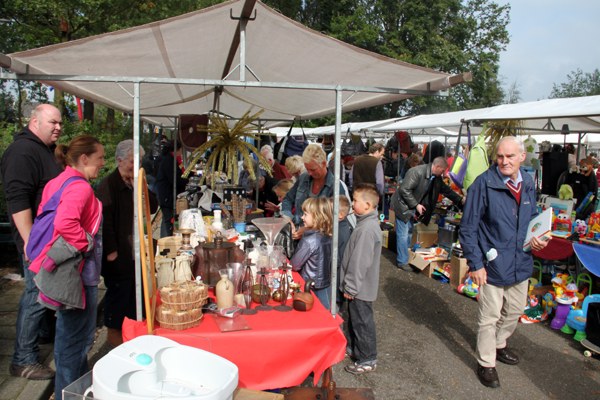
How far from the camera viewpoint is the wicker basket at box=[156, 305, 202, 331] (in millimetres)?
2301

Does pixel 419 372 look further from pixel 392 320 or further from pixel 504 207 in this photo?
pixel 504 207

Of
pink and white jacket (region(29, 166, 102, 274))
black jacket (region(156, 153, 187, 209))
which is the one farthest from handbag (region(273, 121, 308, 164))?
pink and white jacket (region(29, 166, 102, 274))

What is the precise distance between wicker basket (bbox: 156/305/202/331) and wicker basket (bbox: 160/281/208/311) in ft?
0.06

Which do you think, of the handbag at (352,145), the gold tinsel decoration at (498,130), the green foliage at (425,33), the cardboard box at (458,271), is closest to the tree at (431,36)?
the green foliage at (425,33)

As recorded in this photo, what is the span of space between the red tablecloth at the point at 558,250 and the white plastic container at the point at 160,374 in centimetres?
458

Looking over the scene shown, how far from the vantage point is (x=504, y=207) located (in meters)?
3.42

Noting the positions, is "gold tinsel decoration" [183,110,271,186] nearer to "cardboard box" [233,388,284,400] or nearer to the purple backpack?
the purple backpack

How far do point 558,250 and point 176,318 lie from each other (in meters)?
4.62

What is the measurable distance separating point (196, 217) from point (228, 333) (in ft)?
6.81

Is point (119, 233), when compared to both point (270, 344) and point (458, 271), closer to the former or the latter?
point (270, 344)

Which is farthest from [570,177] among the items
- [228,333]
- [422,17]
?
[422,17]

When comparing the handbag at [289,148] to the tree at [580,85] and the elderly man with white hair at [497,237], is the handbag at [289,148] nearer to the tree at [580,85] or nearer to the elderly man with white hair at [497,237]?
the elderly man with white hair at [497,237]

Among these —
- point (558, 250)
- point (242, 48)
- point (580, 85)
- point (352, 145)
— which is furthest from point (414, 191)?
point (580, 85)

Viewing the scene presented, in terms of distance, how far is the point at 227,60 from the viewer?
383 cm
